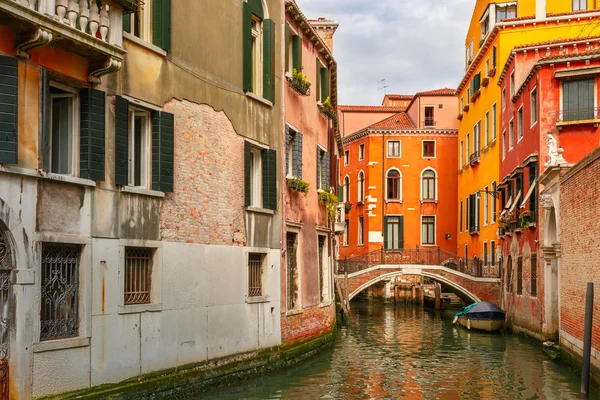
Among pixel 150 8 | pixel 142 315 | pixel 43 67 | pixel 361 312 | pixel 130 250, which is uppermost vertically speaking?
pixel 150 8

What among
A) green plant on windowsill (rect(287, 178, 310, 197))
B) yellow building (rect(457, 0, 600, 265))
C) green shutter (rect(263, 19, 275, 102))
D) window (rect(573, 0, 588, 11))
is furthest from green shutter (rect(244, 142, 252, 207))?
window (rect(573, 0, 588, 11))

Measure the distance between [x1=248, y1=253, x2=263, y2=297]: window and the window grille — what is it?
3029mm

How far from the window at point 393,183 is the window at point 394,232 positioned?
113 centimetres

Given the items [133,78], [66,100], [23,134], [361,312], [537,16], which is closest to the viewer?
[23,134]

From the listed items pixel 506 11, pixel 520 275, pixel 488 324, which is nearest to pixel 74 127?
pixel 520 275

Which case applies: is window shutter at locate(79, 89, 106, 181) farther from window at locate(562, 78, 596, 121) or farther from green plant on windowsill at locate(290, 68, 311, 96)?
window at locate(562, 78, 596, 121)

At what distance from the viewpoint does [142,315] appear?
10.2 meters

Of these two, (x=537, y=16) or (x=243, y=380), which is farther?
(x=537, y=16)

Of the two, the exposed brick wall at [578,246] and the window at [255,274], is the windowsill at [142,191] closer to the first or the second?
Result: the window at [255,274]

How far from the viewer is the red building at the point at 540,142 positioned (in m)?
19.9

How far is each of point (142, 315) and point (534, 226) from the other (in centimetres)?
1305

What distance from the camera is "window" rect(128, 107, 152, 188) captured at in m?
10.4

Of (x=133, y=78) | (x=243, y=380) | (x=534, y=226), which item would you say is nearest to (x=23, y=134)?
(x=133, y=78)

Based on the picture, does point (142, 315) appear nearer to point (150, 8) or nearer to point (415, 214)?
point (150, 8)
